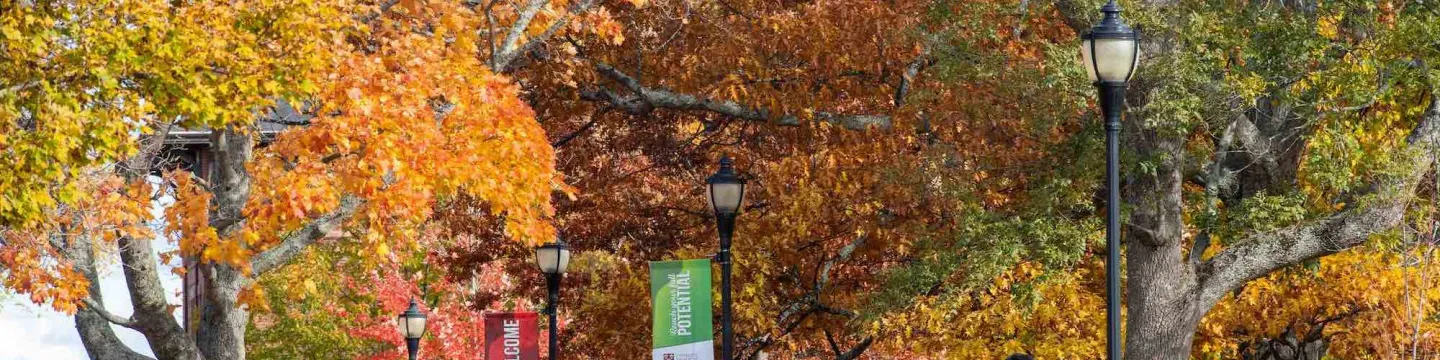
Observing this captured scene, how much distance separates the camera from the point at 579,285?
113 feet

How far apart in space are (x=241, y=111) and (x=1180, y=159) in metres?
10.2

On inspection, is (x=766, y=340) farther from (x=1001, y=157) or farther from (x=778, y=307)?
(x=1001, y=157)

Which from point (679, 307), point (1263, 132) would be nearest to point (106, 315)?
point (679, 307)

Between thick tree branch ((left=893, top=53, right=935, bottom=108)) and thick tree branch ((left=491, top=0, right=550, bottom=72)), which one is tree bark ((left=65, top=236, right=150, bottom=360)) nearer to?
thick tree branch ((left=491, top=0, right=550, bottom=72))

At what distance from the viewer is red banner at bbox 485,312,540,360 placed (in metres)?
27.2

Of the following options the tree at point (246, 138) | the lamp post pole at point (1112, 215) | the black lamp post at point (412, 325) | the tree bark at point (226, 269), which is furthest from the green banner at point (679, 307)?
the black lamp post at point (412, 325)

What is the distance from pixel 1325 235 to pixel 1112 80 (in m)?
8.27

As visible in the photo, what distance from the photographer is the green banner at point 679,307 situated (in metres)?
21.8

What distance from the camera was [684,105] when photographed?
88.2 feet

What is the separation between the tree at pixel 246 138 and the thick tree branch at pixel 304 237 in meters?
0.02

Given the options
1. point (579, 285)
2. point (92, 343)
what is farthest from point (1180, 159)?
point (579, 285)

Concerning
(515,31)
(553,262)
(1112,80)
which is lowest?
(1112,80)

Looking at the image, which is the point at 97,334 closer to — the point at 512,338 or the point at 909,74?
the point at 512,338

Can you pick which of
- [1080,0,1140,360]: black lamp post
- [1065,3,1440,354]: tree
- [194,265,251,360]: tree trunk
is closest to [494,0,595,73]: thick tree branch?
[194,265,251,360]: tree trunk
